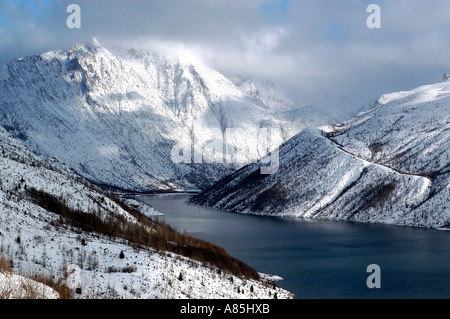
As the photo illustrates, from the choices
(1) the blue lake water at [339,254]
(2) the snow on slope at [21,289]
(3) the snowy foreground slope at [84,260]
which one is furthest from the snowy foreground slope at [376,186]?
(2) the snow on slope at [21,289]

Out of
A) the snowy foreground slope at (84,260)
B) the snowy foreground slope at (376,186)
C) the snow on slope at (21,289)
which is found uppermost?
the snowy foreground slope at (376,186)

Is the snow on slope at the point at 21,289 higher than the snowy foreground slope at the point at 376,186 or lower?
lower

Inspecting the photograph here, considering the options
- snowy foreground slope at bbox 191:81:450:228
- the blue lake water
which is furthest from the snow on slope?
snowy foreground slope at bbox 191:81:450:228

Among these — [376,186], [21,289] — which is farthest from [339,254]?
[376,186]

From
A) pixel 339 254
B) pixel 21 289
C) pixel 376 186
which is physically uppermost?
pixel 376 186

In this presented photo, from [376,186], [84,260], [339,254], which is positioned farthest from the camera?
[376,186]

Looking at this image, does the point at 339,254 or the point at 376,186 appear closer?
the point at 339,254

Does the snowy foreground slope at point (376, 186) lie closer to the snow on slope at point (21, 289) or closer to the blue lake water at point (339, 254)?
the blue lake water at point (339, 254)

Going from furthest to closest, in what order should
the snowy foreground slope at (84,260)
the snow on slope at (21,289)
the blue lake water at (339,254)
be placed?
the blue lake water at (339,254) → the snowy foreground slope at (84,260) → the snow on slope at (21,289)

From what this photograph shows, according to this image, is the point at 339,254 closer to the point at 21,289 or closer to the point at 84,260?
the point at 84,260
